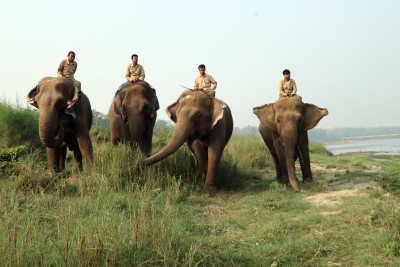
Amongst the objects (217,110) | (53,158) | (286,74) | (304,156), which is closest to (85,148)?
(53,158)

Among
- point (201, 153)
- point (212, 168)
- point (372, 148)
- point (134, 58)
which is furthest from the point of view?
point (372, 148)

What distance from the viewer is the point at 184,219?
5848 millimetres

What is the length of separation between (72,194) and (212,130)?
3270 millimetres

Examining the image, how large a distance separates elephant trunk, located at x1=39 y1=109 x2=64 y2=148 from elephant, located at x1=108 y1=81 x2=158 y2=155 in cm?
195

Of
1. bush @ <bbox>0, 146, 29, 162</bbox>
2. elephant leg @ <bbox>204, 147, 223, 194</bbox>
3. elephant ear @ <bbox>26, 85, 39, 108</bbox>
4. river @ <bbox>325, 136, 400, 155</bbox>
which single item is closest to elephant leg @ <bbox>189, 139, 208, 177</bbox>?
elephant leg @ <bbox>204, 147, 223, 194</bbox>

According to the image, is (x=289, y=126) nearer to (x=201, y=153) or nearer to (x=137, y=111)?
(x=201, y=153)

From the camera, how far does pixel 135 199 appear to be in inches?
250

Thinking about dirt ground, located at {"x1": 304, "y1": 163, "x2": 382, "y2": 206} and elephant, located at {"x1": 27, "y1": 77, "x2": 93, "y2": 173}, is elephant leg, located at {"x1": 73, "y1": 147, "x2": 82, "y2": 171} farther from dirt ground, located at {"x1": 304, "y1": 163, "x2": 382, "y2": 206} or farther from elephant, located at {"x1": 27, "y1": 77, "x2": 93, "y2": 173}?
dirt ground, located at {"x1": 304, "y1": 163, "x2": 382, "y2": 206}

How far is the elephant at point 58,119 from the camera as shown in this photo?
8.18 metres

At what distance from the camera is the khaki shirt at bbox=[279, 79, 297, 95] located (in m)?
10.1

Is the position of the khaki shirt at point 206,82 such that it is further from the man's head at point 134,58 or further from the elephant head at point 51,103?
the elephant head at point 51,103

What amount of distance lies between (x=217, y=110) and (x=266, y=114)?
5.84ft

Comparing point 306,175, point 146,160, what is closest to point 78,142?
point 146,160

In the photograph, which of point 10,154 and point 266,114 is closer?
point 10,154
